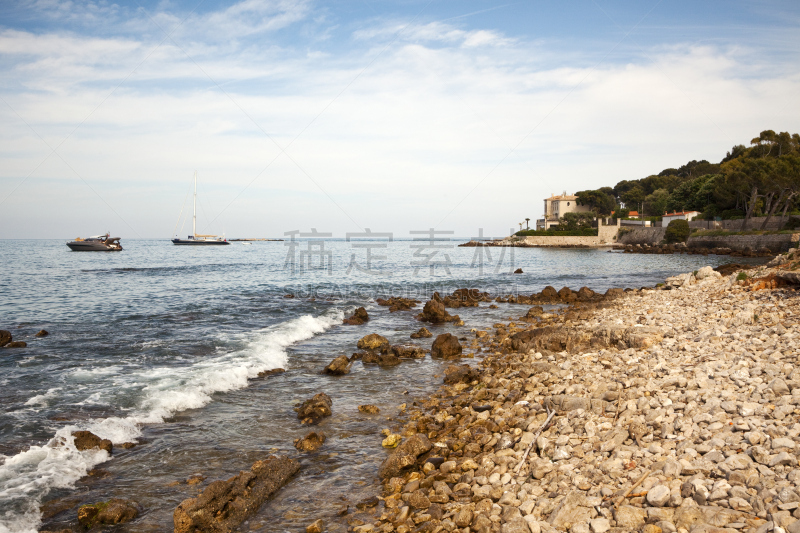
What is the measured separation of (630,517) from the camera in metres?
4.33

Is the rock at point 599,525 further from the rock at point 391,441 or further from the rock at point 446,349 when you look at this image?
the rock at point 446,349

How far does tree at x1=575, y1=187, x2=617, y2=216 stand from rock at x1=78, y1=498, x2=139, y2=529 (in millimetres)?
124209

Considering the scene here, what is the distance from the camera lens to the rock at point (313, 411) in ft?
30.0

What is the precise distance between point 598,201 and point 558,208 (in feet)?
35.3

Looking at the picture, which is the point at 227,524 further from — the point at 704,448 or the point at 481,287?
the point at 481,287

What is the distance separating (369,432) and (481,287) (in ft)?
87.8

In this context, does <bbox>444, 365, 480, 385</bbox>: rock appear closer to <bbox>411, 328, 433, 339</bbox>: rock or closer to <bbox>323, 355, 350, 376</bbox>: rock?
<bbox>323, 355, 350, 376</bbox>: rock

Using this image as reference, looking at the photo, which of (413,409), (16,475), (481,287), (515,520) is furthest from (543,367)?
(481,287)

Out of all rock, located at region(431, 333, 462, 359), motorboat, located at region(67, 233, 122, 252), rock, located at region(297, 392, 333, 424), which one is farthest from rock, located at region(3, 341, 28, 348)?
motorboat, located at region(67, 233, 122, 252)

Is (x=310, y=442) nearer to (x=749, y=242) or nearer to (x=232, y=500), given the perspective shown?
(x=232, y=500)

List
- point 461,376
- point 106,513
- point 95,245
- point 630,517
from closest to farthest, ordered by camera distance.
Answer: point 630,517
point 106,513
point 461,376
point 95,245

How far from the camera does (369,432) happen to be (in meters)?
8.55

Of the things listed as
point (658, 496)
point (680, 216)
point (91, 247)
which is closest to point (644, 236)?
point (680, 216)

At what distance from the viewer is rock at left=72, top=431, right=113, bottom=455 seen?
768 cm
